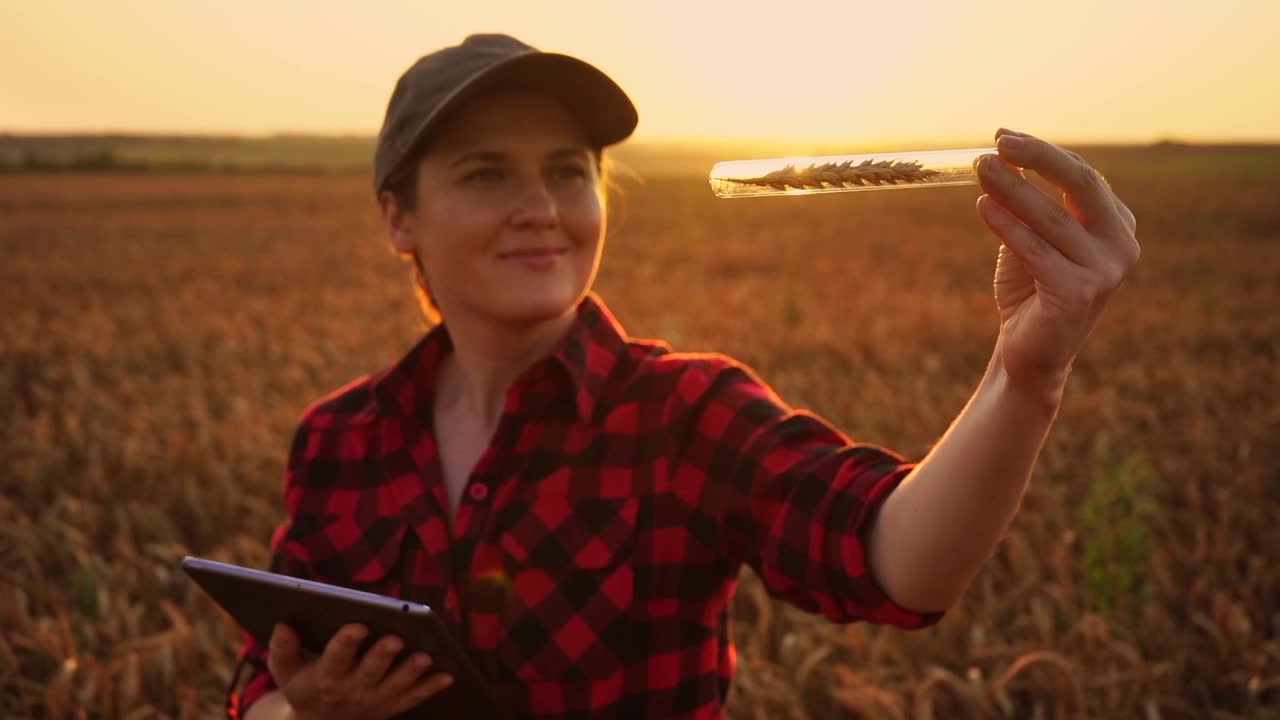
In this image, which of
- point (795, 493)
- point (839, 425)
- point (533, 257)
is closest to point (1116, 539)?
point (839, 425)

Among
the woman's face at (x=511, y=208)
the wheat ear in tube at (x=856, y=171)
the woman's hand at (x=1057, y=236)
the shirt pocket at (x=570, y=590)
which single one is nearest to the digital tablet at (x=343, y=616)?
the shirt pocket at (x=570, y=590)

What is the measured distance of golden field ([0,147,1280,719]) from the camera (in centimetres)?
303

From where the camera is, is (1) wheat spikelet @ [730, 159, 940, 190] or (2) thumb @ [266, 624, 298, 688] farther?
(2) thumb @ [266, 624, 298, 688]

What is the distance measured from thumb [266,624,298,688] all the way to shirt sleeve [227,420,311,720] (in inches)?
8.4

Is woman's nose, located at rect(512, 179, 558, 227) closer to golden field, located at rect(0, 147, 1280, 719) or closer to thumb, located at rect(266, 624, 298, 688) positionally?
thumb, located at rect(266, 624, 298, 688)

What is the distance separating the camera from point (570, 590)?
1.70 m

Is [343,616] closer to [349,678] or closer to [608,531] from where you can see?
[349,678]

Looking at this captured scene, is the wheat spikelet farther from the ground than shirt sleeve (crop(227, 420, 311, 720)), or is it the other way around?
the wheat spikelet

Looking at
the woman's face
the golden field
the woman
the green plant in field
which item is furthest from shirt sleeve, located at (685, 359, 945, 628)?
the green plant in field

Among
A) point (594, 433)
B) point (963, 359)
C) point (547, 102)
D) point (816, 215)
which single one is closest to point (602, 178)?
point (547, 102)

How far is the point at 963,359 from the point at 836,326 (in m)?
1.40

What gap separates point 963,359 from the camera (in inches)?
286

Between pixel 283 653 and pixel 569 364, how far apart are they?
2.16ft

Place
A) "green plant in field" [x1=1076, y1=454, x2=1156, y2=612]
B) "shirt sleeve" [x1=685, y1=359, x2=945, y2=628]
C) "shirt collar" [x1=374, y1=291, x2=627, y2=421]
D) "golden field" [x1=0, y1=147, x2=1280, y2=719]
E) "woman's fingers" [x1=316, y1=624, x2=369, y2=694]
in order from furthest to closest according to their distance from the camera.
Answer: "green plant in field" [x1=1076, y1=454, x2=1156, y2=612], "golden field" [x1=0, y1=147, x2=1280, y2=719], "shirt collar" [x1=374, y1=291, x2=627, y2=421], "woman's fingers" [x1=316, y1=624, x2=369, y2=694], "shirt sleeve" [x1=685, y1=359, x2=945, y2=628]
